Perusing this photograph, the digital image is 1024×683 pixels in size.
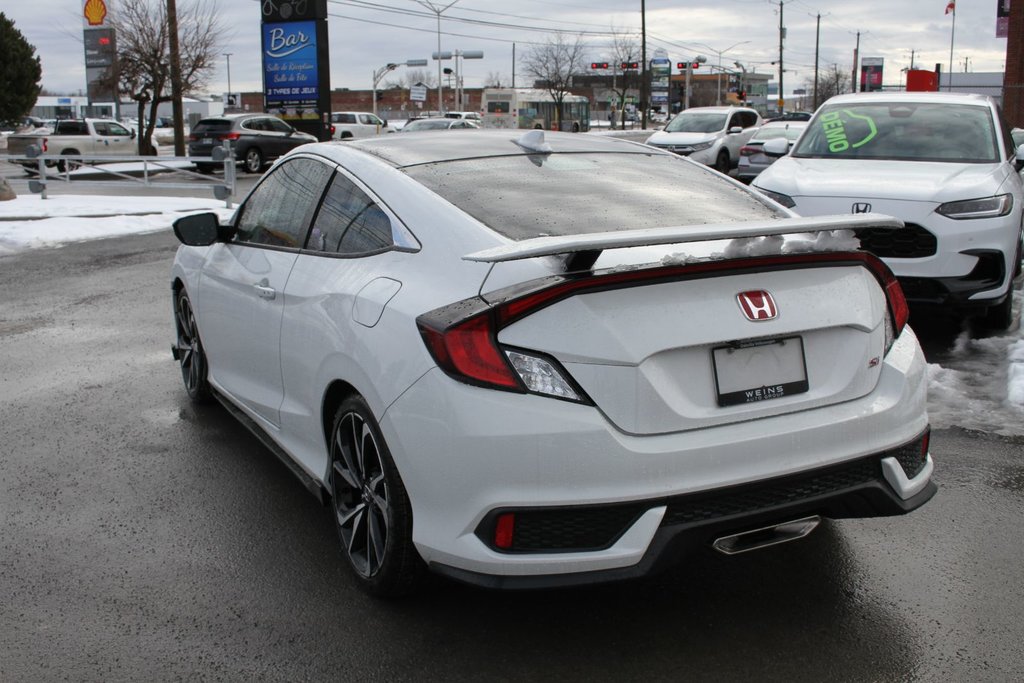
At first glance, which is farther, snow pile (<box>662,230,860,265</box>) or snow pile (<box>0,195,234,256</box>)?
snow pile (<box>0,195,234,256</box>)

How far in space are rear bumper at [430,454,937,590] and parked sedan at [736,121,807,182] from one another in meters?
15.8

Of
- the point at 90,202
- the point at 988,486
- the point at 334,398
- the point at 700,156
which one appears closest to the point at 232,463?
the point at 334,398

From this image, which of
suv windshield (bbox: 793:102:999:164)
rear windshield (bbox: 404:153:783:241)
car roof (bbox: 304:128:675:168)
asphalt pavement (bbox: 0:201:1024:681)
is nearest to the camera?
asphalt pavement (bbox: 0:201:1024:681)

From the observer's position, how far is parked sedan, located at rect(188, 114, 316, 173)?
28547 millimetres

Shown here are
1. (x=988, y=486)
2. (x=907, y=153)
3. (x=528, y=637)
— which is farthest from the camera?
(x=907, y=153)

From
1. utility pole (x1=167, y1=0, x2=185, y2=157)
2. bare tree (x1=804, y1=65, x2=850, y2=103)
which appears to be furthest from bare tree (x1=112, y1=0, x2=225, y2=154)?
bare tree (x1=804, y1=65, x2=850, y2=103)

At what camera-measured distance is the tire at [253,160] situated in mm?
28578

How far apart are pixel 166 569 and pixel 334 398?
3.09ft

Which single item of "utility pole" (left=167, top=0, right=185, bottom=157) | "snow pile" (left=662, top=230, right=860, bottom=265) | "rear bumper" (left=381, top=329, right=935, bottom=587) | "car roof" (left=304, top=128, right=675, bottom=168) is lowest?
"rear bumper" (left=381, top=329, right=935, bottom=587)

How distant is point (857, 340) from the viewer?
127 inches

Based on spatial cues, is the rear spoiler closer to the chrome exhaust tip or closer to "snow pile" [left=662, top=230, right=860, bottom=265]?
"snow pile" [left=662, top=230, right=860, bottom=265]

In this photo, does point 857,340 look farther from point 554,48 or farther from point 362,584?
point 554,48

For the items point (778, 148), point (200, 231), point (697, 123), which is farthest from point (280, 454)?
point (697, 123)

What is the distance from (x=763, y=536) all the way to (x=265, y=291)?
229 centimetres
